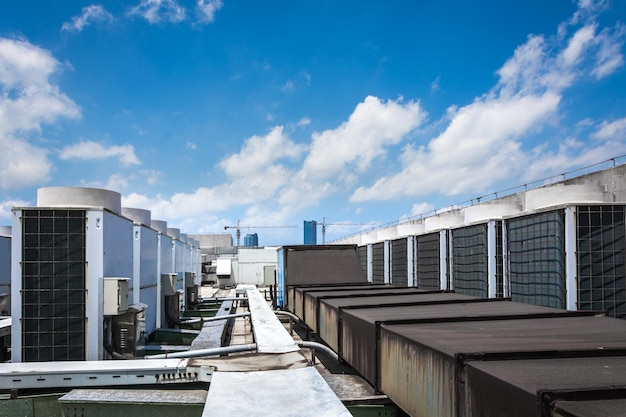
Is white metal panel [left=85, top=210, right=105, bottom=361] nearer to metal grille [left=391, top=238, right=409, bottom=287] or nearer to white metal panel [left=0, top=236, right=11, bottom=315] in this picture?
white metal panel [left=0, top=236, right=11, bottom=315]

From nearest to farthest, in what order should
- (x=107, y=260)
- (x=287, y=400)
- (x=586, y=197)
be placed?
(x=287, y=400) → (x=107, y=260) → (x=586, y=197)

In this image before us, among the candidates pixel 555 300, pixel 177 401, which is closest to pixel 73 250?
pixel 177 401

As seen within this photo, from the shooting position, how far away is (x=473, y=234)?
46.0ft

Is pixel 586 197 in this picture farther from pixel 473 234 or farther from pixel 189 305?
pixel 189 305

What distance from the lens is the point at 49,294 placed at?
7148mm

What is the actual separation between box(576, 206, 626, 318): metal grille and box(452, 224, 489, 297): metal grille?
3715mm

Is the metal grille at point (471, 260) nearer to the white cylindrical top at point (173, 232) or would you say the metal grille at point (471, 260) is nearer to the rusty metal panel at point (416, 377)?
the rusty metal panel at point (416, 377)

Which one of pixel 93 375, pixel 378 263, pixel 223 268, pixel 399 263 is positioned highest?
pixel 399 263

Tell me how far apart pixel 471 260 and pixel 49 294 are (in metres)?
11.2

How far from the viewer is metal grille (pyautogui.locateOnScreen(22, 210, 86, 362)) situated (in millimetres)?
7105

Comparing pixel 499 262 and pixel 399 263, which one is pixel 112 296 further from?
pixel 399 263

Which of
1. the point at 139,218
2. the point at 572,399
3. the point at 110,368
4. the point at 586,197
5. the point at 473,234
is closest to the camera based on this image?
the point at 572,399

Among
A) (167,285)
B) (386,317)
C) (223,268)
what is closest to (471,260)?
(167,285)

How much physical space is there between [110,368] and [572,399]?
185 inches
